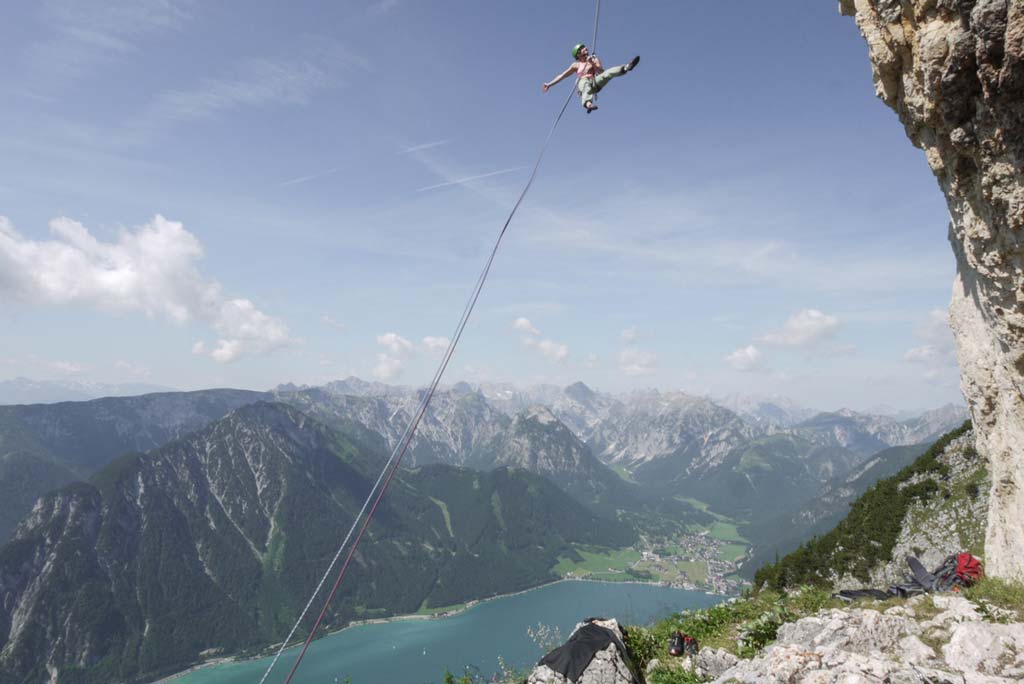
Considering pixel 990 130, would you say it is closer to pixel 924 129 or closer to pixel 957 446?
pixel 924 129

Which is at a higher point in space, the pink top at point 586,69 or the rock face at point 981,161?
the pink top at point 586,69

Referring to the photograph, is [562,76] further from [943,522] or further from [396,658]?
[396,658]

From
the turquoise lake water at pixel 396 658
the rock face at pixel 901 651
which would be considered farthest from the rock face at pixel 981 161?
the turquoise lake water at pixel 396 658

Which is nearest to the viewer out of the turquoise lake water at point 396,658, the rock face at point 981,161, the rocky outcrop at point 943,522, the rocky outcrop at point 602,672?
the rock face at point 981,161

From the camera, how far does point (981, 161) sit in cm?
909

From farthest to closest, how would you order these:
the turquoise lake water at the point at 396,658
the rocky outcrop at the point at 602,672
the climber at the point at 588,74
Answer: the turquoise lake water at the point at 396,658 → the climber at the point at 588,74 → the rocky outcrop at the point at 602,672

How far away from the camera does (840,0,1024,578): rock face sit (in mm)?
8047

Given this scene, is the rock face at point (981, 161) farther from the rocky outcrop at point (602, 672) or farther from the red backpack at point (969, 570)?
the rocky outcrop at point (602, 672)

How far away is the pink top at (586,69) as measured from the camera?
13.5 metres

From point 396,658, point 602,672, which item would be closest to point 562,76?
point 602,672

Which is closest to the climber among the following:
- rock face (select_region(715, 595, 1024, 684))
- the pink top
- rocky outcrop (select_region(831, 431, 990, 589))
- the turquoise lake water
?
the pink top

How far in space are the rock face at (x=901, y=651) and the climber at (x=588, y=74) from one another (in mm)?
13724

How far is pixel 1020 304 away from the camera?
9.89 m

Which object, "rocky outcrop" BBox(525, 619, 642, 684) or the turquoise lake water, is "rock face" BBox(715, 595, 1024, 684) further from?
the turquoise lake water
